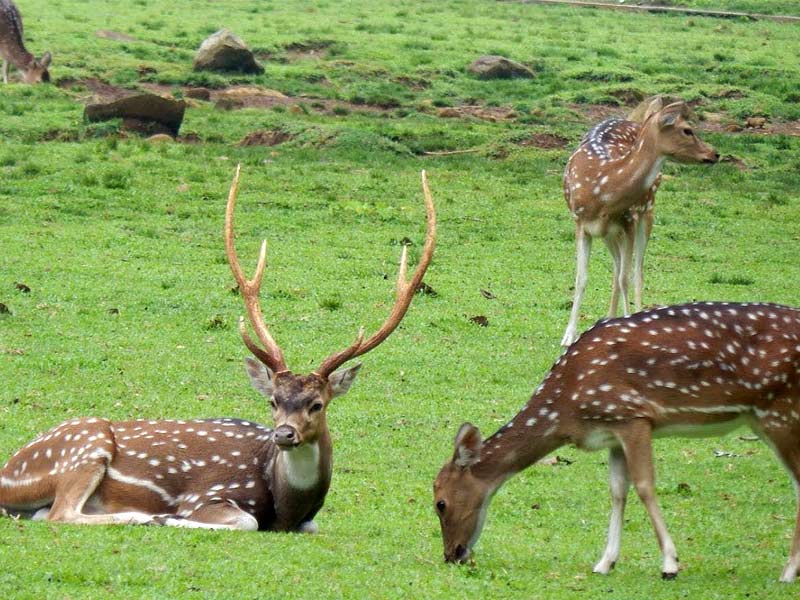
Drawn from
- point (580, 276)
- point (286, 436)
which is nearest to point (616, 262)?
point (580, 276)

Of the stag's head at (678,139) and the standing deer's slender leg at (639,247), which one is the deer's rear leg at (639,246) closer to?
the standing deer's slender leg at (639,247)

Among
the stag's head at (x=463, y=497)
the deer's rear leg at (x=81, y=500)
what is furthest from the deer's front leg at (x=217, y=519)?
the stag's head at (x=463, y=497)

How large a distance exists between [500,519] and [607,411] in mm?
1931

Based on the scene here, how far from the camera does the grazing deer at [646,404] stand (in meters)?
7.92

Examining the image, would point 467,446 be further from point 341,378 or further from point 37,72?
point 37,72

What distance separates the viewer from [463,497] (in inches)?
322

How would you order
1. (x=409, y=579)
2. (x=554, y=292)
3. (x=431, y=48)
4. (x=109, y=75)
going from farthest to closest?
(x=431, y=48) < (x=109, y=75) < (x=554, y=292) < (x=409, y=579)

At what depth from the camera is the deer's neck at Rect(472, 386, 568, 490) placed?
8148mm

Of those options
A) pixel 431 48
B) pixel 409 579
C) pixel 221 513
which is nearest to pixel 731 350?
pixel 409 579

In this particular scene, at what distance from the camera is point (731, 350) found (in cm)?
805

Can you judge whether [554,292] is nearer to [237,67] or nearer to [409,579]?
[409,579]

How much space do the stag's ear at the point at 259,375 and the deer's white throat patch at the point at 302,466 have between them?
36cm

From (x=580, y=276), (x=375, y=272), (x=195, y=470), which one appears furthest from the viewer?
(x=375, y=272)

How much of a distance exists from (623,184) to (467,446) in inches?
241
